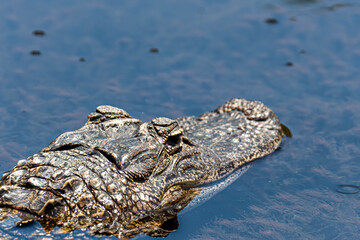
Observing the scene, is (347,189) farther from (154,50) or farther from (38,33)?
(38,33)

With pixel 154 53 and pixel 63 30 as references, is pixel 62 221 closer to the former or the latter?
pixel 154 53

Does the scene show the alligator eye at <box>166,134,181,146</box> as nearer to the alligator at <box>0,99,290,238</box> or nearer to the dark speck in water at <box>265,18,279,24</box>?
the alligator at <box>0,99,290,238</box>

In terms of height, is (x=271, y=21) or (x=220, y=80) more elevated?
(x=271, y=21)

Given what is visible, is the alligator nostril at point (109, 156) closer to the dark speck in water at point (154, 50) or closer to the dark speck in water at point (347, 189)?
the dark speck in water at point (347, 189)

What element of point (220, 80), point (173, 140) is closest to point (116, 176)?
point (173, 140)

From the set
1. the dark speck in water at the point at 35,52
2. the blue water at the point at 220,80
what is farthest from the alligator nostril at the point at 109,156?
the dark speck in water at the point at 35,52

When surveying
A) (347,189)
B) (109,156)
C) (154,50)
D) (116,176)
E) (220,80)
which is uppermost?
(109,156)

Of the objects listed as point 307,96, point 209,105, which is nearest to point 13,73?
point 209,105

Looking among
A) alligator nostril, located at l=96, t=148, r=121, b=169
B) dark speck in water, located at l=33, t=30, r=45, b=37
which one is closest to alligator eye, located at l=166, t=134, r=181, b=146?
alligator nostril, located at l=96, t=148, r=121, b=169
